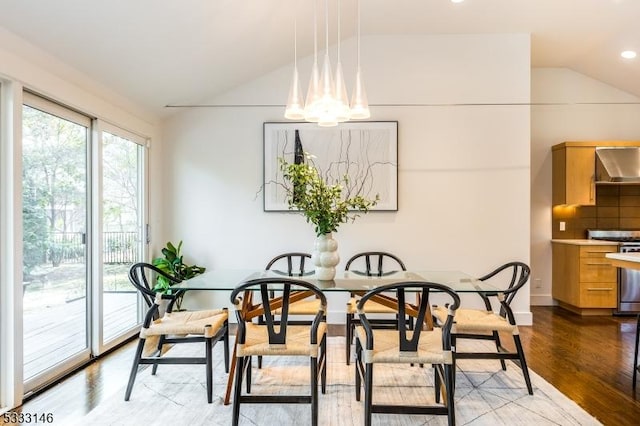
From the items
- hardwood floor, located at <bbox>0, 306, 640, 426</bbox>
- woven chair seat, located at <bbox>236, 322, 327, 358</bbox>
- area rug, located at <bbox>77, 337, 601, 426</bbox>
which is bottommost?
hardwood floor, located at <bbox>0, 306, 640, 426</bbox>

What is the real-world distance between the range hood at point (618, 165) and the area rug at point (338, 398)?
310 centimetres

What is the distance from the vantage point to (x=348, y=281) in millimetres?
2959

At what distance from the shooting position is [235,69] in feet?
13.8

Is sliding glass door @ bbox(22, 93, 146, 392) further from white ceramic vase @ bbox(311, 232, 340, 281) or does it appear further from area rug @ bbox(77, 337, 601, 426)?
white ceramic vase @ bbox(311, 232, 340, 281)

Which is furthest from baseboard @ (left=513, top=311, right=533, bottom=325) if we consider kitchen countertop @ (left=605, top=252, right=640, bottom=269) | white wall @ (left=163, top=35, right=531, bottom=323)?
kitchen countertop @ (left=605, top=252, right=640, bottom=269)

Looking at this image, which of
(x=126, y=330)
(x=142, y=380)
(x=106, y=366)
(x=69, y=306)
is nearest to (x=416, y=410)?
(x=142, y=380)

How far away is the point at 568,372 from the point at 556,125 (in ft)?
11.7

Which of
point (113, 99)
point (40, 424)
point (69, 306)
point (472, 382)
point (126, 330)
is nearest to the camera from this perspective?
point (40, 424)

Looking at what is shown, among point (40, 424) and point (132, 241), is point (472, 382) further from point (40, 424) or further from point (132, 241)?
point (132, 241)

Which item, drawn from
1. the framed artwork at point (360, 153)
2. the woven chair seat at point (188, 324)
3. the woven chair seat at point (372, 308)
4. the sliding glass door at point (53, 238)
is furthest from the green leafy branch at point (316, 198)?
the sliding glass door at point (53, 238)

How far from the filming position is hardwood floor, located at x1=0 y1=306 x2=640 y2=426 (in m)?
2.54

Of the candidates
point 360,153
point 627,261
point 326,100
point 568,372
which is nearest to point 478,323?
point 568,372

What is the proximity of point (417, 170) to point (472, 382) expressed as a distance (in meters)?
2.31

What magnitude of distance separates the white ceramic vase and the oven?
3852mm
